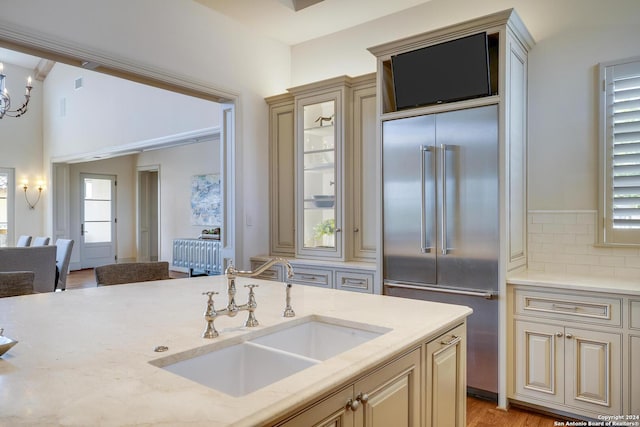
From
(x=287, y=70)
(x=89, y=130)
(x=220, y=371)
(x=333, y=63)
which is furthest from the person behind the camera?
(x=89, y=130)

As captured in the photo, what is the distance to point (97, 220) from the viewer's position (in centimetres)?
1005

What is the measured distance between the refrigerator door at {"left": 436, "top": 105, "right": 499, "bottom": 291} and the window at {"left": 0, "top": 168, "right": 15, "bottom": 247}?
29.7ft

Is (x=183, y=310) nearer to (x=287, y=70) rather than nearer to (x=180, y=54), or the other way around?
(x=180, y=54)

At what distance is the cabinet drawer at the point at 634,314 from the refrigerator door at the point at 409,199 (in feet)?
3.77

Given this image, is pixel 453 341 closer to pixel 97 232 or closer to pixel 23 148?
pixel 23 148

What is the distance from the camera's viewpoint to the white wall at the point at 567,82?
290 cm

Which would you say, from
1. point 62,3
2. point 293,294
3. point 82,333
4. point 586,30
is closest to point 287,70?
point 62,3

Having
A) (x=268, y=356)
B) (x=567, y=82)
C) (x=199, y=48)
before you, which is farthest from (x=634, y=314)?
(x=199, y=48)

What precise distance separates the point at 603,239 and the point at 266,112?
3136mm

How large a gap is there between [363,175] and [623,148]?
189 cm

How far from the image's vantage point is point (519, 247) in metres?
3.05

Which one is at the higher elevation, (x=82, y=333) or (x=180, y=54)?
(x=180, y=54)

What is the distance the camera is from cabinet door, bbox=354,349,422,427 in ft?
3.87

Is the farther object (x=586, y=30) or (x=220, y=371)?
(x=586, y=30)
